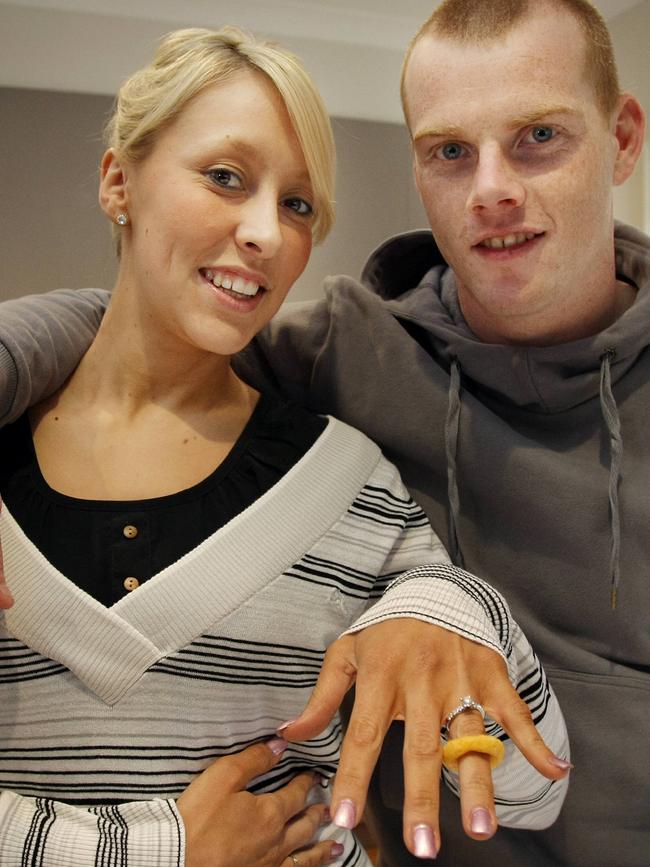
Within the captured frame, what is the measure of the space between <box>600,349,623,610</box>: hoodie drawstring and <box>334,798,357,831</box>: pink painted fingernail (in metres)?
0.63

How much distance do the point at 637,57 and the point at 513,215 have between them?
2.22m

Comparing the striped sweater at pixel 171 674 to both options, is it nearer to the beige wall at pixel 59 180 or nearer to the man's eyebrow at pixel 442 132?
the man's eyebrow at pixel 442 132

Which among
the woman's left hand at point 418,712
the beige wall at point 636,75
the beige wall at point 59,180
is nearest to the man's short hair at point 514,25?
the woman's left hand at point 418,712

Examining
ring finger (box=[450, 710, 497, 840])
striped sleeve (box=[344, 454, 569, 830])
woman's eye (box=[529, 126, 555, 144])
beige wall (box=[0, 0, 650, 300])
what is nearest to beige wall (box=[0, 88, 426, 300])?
beige wall (box=[0, 0, 650, 300])

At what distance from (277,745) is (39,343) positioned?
23.5 inches

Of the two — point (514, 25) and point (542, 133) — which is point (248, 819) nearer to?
point (542, 133)

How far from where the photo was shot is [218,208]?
1.08 m

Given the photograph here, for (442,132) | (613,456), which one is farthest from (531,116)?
(613,456)

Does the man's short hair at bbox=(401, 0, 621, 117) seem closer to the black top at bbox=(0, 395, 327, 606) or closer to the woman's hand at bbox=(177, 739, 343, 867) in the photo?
the black top at bbox=(0, 395, 327, 606)

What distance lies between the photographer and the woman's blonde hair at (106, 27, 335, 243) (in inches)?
43.3

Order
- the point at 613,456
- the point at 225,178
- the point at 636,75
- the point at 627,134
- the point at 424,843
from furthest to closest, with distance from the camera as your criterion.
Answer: the point at 636,75
the point at 627,134
the point at 613,456
the point at 225,178
the point at 424,843

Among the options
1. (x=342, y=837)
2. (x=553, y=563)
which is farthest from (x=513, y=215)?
(x=342, y=837)

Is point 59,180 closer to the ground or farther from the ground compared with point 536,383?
farther from the ground

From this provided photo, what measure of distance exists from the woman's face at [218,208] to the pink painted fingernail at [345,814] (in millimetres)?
602
